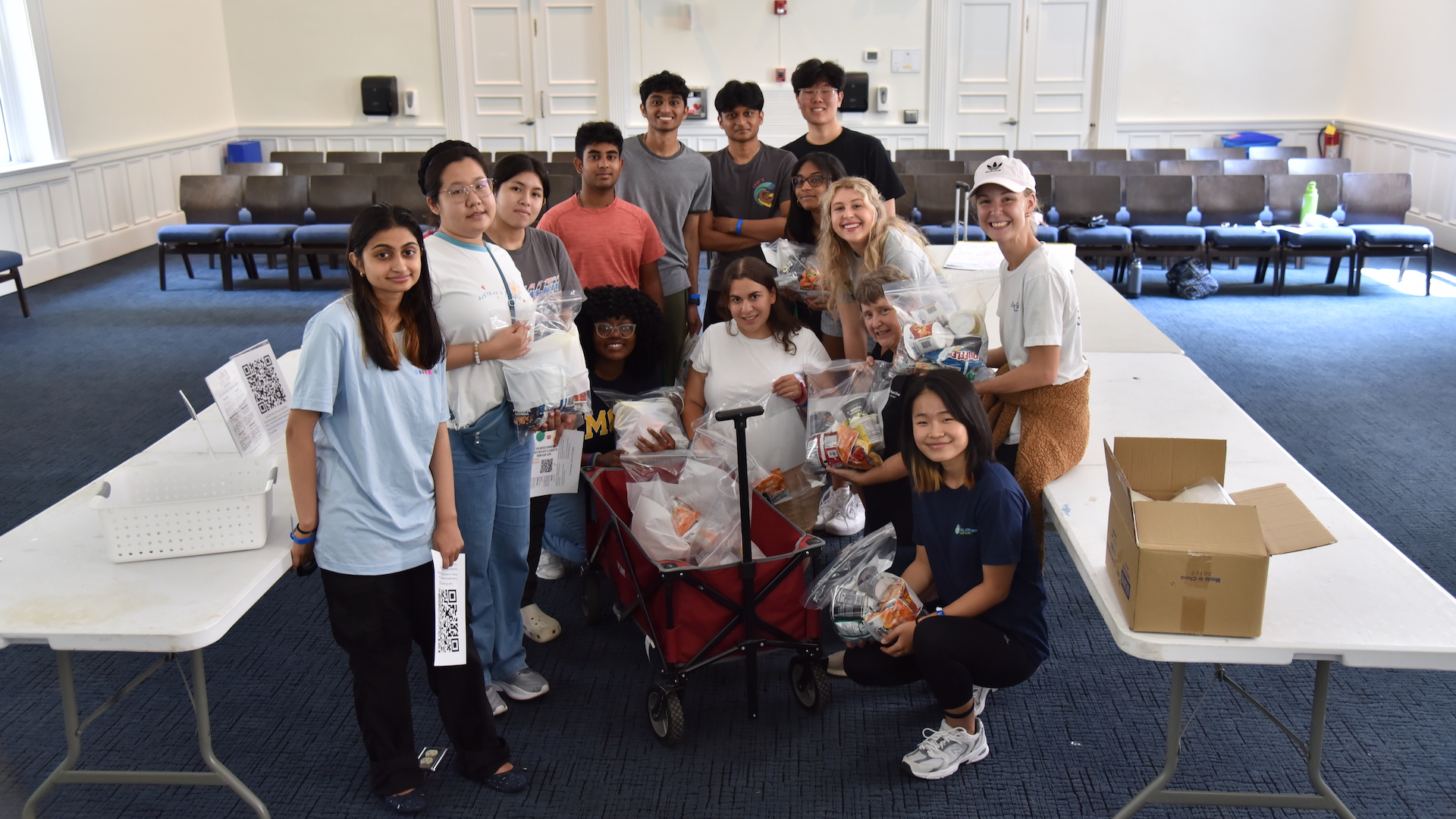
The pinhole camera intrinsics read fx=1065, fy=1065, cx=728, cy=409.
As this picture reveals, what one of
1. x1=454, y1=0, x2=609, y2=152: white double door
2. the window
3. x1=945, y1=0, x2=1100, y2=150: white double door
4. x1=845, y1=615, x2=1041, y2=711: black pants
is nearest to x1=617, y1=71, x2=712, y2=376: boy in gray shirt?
x1=845, y1=615, x2=1041, y2=711: black pants

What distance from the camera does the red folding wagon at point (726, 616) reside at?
8.52ft

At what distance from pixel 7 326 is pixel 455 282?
6.14 meters

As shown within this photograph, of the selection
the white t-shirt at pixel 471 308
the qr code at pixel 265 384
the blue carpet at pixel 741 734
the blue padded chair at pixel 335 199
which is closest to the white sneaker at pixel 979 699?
the blue carpet at pixel 741 734

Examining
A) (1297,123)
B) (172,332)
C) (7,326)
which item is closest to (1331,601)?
(172,332)

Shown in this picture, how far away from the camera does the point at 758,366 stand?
3381 mm

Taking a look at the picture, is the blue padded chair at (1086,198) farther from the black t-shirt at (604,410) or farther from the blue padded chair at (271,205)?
the blue padded chair at (271,205)

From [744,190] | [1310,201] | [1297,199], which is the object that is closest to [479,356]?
[744,190]

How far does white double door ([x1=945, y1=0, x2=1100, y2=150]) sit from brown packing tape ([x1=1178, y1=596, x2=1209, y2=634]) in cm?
981

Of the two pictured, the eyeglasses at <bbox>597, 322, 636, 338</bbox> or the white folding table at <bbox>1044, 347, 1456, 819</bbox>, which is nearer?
the white folding table at <bbox>1044, 347, 1456, 819</bbox>

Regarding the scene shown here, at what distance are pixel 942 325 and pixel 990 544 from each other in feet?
2.17

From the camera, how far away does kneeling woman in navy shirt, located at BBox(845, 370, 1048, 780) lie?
2.42m

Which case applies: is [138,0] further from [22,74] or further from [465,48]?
[465,48]

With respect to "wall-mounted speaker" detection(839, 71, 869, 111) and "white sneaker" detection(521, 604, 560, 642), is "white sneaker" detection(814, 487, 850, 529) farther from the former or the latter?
"wall-mounted speaker" detection(839, 71, 869, 111)

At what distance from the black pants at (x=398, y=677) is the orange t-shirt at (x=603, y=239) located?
4.93 feet
